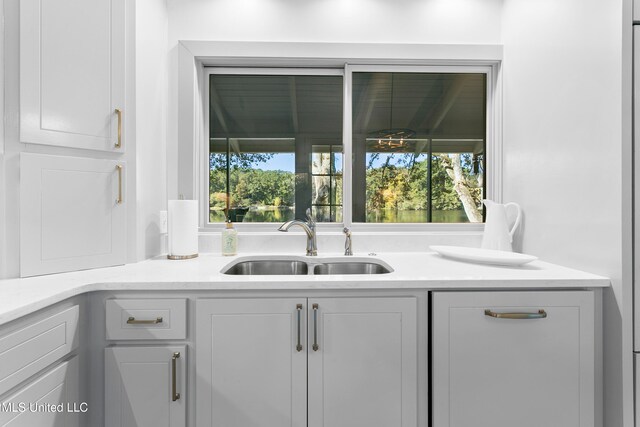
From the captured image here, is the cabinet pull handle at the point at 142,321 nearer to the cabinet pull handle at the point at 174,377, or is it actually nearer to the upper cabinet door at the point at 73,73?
the cabinet pull handle at the point at 174,377

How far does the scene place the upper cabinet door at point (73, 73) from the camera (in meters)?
1.23

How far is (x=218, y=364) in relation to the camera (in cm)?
121

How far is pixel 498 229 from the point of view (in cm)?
170

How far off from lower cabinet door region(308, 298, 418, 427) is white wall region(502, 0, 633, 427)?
2.44ft

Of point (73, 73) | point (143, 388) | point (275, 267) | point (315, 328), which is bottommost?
point (143, 388)

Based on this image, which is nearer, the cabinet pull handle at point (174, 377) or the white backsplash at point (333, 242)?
the cabinet pull handle at point (174, 377)

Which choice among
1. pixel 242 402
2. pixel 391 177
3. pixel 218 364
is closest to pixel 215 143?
pixel 391 177

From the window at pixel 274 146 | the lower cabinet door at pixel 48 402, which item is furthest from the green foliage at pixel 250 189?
the lower cabinet door at pixel 48 402

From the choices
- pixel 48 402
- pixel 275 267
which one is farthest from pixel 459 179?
pixel 48 402

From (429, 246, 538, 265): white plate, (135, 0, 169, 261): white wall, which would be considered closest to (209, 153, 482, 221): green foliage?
(135, 0, 169, 261): white wall

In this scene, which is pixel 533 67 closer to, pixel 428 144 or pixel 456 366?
pixel 428 144

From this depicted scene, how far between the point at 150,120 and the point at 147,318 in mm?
1026

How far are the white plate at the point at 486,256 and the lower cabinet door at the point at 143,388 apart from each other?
4.28 feet

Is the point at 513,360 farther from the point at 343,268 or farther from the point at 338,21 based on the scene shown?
the point at 338,21
